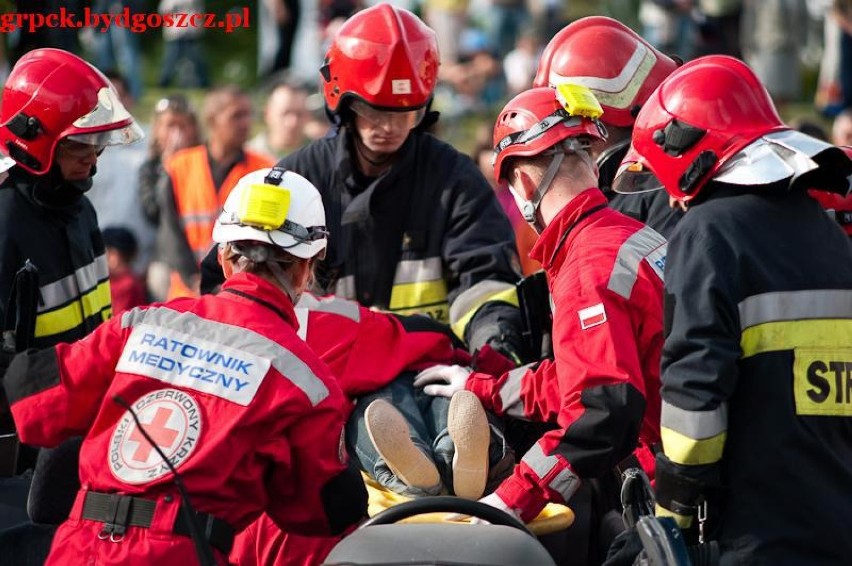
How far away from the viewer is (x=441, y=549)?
390 cm

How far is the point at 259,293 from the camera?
429 centimetres

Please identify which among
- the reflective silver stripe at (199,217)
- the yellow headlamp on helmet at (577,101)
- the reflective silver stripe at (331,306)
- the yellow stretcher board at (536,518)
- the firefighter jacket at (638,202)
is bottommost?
the reflective silver stripe at (199,217)

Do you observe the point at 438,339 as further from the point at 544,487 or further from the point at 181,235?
the point at 181,235

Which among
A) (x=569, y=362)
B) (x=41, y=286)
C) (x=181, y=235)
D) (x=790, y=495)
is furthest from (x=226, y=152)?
→ (x=790, y=495)

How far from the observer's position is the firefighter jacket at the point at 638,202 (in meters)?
5.56

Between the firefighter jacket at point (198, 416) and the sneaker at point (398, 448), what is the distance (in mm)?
494

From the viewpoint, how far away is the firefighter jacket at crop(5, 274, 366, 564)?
4.09m

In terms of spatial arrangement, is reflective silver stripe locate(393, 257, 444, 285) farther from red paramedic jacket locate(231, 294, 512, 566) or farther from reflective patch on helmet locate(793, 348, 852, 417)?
reflective patch on helmet locate(793, 348, 852, 417)

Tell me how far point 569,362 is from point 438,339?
3.56 feet

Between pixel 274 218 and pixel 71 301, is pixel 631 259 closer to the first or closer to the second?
pixel 274 218

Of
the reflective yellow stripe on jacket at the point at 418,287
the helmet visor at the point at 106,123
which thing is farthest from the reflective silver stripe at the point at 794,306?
the helmet visor at the point at 106,123

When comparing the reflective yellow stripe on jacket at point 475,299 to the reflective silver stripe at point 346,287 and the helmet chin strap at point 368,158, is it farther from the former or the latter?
the helmet chin strap at point 368,158

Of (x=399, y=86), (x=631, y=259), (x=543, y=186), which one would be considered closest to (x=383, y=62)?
(x=399, y=86)

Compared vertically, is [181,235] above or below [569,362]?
below
